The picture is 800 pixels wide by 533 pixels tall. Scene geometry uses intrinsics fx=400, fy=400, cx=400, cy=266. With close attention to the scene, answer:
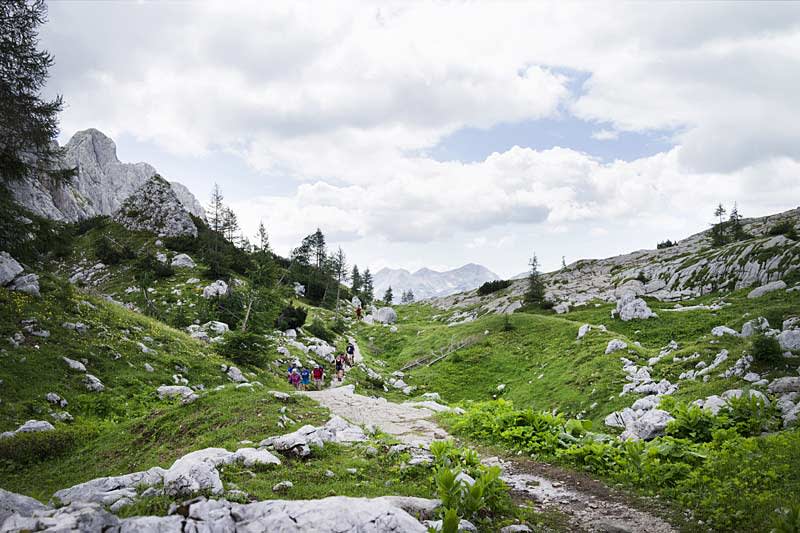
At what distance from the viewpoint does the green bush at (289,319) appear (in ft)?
134

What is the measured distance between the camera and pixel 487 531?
25.5ft

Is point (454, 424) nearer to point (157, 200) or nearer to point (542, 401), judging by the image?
point (542, 401)

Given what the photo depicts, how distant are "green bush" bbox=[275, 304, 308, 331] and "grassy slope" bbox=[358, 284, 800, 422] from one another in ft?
37.4

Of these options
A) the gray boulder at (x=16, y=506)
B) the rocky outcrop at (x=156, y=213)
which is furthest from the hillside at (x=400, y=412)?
the rocky outcrop at (x=156, y=213)

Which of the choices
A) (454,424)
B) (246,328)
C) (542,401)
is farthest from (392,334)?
(454,424)

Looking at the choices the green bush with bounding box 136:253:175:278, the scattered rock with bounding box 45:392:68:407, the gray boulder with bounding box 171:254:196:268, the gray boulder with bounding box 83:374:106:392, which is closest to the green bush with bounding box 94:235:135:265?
the green bush with bounding box 136:253:175:278

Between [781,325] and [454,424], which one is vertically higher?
[781,325]

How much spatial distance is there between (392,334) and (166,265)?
32558 mm

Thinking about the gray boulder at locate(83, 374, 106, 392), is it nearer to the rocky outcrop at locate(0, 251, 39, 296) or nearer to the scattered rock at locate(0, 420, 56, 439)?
the scattered rock at locate(0, 420, 56, 439)

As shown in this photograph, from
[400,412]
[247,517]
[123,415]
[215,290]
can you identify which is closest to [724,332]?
[400,412]

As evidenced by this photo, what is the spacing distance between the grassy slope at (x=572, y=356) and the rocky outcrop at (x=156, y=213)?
39.4m

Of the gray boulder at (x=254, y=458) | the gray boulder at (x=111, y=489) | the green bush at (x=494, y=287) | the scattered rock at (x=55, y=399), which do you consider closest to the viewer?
the gray boulder at (x=111, y=489)

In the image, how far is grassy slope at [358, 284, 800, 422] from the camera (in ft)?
70.6

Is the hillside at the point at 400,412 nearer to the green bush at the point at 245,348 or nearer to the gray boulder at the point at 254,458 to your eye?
the gray boulder at the point at 254,458
